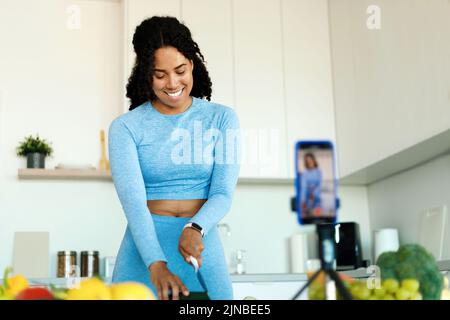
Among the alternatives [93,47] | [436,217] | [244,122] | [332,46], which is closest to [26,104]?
[93,47]

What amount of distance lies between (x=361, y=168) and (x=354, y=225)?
28cm

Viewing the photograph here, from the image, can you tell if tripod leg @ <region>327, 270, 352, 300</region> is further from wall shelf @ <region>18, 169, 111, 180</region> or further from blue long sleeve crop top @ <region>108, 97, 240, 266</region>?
wall shelf @ <region>18, 169, 111, 180</region>

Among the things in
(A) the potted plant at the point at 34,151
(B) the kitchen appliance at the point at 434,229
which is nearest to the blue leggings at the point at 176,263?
(B) the kitchen appliance at the point at 434,229

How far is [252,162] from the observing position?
105 inches

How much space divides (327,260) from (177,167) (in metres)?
0.47

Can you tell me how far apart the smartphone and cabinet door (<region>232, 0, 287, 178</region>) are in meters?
2.18

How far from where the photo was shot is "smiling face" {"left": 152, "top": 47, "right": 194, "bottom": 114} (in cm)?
88

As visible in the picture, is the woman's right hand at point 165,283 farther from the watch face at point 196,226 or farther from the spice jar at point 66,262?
the spice jar at point 66,262

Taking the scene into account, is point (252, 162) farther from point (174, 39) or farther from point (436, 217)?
point (174, 39)

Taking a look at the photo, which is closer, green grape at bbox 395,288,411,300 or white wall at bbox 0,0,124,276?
green grape at bbox 395,288,411,300

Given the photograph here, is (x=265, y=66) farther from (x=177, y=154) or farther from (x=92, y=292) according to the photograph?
(x=92, y=292)

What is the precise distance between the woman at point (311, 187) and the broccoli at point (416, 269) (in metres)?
0.07

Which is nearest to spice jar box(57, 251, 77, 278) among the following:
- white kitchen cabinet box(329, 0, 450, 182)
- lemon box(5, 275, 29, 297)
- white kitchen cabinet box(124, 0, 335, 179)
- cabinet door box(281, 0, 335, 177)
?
white kitchen cabinet box(124, 0, 335, 179)

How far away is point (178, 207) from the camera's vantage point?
2.93 ft
